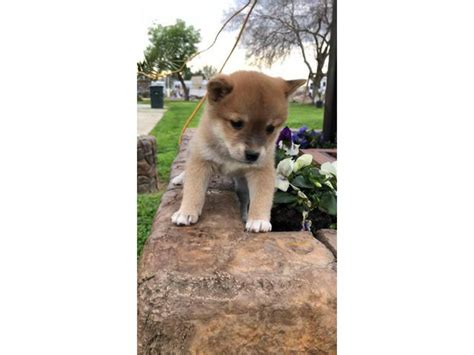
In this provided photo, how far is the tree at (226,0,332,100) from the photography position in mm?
1400

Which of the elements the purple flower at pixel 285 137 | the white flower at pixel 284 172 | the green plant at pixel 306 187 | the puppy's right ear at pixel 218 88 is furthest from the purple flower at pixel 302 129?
the puppy's right ear at pixel 218 88

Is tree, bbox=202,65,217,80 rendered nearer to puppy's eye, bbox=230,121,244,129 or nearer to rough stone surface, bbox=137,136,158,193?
puppy's eye, bbox=230,121,244,129

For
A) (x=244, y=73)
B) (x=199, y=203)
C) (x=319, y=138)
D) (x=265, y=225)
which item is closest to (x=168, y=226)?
(x=199, y=203)

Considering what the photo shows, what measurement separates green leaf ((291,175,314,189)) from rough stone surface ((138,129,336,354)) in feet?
1.93

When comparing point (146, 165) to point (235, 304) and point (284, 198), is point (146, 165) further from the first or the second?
point (235, 304)

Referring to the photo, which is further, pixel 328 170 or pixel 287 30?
pixel 328 170

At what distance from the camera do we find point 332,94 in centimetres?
186

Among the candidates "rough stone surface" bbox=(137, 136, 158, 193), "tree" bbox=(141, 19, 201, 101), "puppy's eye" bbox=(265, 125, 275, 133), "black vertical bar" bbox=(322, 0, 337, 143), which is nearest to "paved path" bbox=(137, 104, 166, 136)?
"tree" bbox=(141, 19, 201, 101)

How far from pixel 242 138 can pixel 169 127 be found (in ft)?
2.57

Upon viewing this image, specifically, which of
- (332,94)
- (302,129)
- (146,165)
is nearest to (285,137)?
(332,94)

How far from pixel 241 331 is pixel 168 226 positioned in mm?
492

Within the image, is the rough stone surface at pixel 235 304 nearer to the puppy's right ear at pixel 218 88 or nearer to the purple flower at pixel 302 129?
the puppy's right ear at pixel 218 88

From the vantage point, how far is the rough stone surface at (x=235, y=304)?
95cm

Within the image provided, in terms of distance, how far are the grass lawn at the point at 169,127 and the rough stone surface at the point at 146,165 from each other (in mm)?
84
